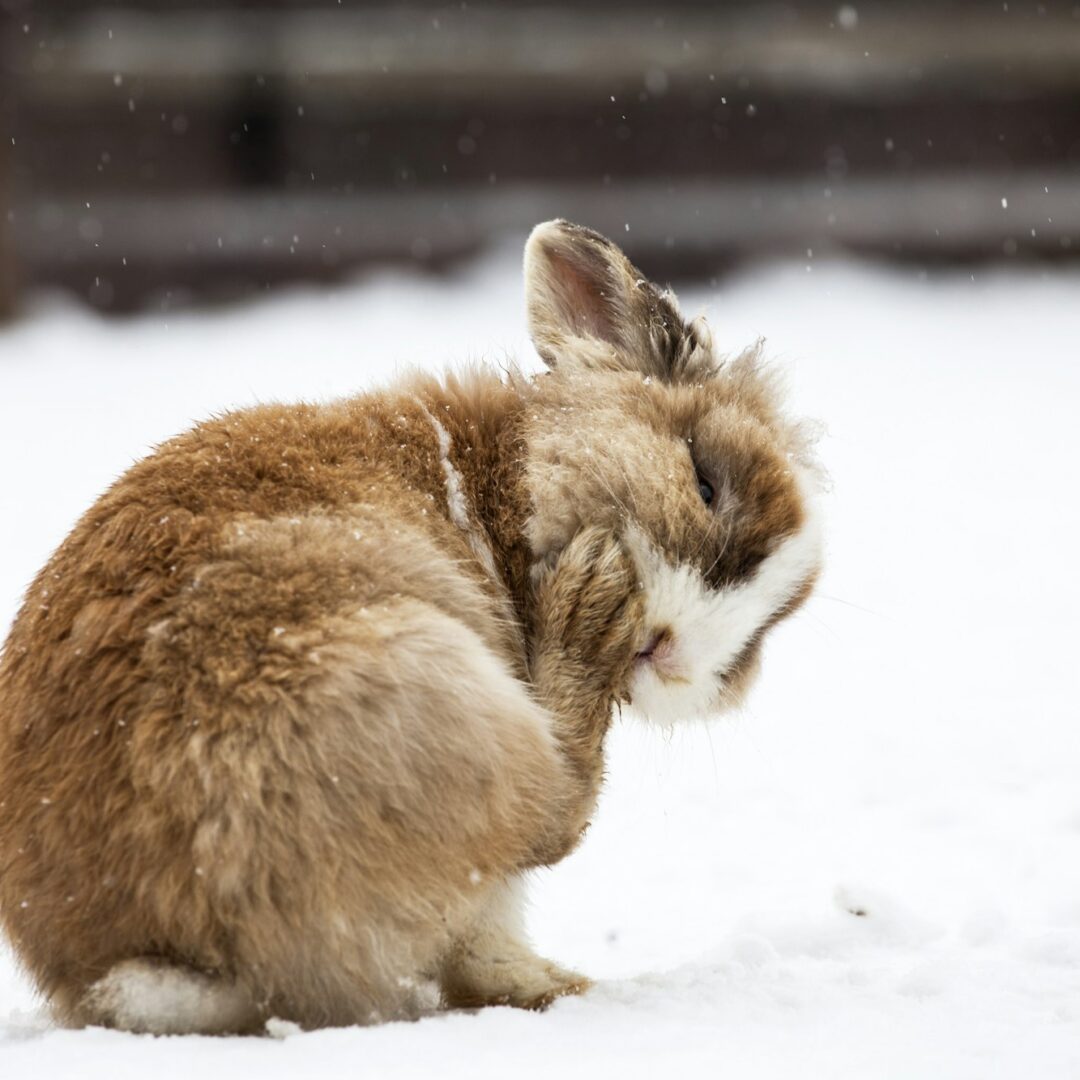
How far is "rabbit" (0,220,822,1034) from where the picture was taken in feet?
7.53

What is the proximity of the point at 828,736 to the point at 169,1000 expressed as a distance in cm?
287

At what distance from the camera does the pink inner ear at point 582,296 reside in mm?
3373

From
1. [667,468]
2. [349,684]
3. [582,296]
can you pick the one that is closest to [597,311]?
[582,296]

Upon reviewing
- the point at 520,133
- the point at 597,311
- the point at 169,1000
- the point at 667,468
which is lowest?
the point at 169,1000

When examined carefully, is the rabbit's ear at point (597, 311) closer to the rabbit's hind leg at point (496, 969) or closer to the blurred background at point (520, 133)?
the rabbit's hind leg at point (496, 969)

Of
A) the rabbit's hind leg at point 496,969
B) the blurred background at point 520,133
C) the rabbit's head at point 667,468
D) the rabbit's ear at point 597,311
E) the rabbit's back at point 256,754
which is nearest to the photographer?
the rabbit's back at point 256,754

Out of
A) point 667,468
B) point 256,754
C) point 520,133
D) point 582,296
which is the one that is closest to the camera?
point 256,754

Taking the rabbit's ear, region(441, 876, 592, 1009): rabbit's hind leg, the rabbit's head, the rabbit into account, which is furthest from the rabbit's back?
the rabbit's ear

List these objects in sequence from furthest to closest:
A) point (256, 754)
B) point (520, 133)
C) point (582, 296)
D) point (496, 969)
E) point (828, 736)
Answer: point (520, 133)
point (828, 736)
point (582, 296)
point (496, 969)
point (256, 754)

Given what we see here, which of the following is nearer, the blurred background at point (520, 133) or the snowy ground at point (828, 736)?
the snowy ground at point (828, 736)

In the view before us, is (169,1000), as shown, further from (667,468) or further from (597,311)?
(597,311)

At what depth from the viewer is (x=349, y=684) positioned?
233 cm

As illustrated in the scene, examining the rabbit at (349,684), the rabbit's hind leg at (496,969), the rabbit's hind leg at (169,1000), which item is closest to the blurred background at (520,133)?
the rabbit at (349,684)

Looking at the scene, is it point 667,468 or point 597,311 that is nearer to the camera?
point 667,468
